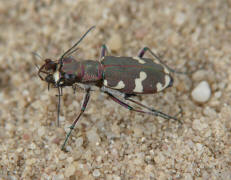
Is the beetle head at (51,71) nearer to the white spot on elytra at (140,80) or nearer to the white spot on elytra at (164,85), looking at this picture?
the white spot on elytra at (140,80)

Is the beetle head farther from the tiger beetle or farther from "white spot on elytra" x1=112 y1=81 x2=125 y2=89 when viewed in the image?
"white spot on elytra" x1=112 y1=81 x2=125 y2=89

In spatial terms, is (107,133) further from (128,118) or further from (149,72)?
(149,72)

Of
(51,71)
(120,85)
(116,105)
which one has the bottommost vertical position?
(116,105)

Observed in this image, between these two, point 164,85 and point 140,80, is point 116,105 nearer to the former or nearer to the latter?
point 140,80

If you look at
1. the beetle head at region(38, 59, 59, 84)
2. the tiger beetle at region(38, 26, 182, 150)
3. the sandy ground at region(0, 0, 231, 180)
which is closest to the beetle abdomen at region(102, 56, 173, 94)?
the tiger beetle at region(38, 26, 182, 150)

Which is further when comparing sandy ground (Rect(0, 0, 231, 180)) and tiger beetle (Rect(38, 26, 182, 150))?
tiger beetle (Rect(38, 26, 182, 150))

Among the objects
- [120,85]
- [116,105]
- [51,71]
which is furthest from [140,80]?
[51,71]
